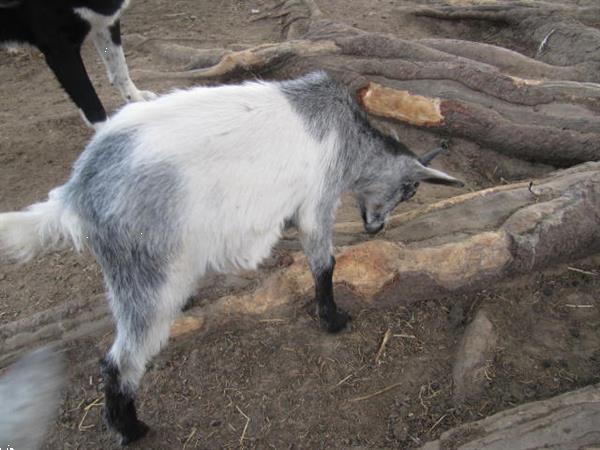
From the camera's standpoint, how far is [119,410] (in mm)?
2254

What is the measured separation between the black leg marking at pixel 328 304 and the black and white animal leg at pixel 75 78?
2324 mm

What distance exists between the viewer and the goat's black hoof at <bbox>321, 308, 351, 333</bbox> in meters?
2.75

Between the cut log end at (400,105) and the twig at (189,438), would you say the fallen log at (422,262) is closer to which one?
the twig at (189,438)

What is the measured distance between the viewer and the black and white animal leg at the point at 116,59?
13.9 ft

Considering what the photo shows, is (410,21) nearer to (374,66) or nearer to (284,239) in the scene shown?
(374,66)

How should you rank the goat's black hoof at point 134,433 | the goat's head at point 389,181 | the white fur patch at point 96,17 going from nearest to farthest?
the goat's black hoof at point 134,433, the goat's head at point 389,181, the white fur patch at point 96,17

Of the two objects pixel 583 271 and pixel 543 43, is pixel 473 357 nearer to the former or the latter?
pixel 583 271

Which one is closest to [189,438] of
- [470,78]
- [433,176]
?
[433,176]

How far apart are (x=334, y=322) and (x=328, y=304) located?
0.11m

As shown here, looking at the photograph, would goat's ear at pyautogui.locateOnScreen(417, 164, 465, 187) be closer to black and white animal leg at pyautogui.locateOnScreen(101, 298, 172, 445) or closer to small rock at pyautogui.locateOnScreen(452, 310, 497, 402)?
small rock at pyautogui.locateOnScreen(452, 310, 497, 402)

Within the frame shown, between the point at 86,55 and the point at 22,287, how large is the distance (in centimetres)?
377

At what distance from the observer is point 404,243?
2900 millimetres

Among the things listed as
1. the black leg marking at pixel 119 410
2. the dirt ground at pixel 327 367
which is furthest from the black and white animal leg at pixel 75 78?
the black leg marking at pixel 119 410

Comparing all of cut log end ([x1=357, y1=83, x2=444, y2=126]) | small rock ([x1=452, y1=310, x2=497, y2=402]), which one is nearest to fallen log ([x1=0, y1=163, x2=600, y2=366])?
small rock ([x1=452, y1=310, x2=497, y2=402])
